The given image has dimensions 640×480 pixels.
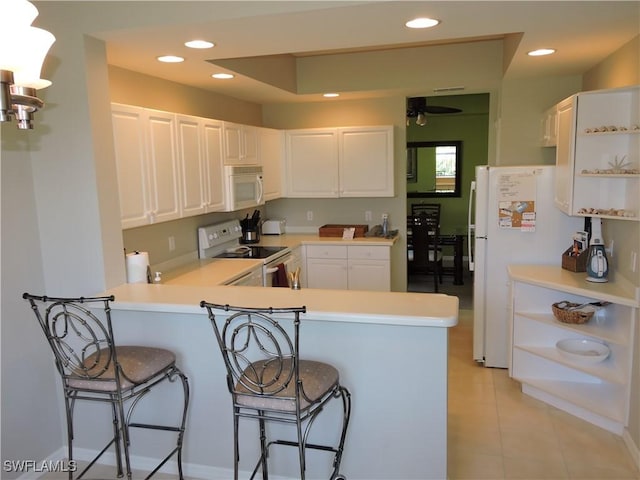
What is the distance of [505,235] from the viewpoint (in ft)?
13.1

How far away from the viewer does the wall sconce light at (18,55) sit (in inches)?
53.8

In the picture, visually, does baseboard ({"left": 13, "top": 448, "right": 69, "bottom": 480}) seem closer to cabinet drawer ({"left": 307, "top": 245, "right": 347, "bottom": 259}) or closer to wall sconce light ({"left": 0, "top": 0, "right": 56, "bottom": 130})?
wall sconce light ({"left": 0, "top": 0, "right": 56, "bottom": 130})

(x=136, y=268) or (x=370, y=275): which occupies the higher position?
(x=136, y=268)

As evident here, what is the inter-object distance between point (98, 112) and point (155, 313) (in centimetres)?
111

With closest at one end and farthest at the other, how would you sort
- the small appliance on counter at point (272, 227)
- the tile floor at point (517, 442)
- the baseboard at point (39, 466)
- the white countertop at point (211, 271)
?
1. the baseboard at point (39, 466)
2. the tile floor at point (517, 442)
3. the white countertop at point (211, 271)
4. the small appliance on counter at point (272, 227)

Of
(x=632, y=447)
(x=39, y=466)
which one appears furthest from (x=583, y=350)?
(x=39, y=466)

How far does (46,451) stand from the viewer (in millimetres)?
2836

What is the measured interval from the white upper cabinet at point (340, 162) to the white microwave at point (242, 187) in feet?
2.66

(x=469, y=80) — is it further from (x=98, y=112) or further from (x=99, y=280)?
(x=99, y=280)

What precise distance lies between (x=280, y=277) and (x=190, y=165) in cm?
136

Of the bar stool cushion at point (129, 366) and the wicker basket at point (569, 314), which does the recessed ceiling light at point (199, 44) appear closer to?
the bar stool cushion at point (129, 366)

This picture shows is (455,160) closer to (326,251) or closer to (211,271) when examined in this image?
(326,251)

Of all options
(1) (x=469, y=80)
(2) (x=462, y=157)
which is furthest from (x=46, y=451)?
(2) (x=462, y=157)

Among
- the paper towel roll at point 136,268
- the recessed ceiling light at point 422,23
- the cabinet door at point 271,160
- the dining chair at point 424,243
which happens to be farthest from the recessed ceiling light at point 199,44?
the dining chair at point 424,243
